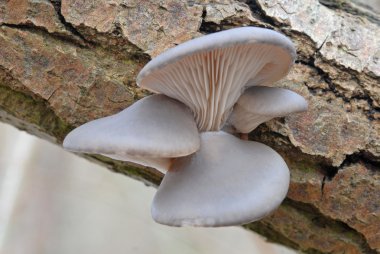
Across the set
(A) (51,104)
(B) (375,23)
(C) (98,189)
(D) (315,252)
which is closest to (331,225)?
(D) (315,252)

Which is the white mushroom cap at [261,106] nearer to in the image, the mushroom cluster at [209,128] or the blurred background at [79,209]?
the mushroom cluster at [209,128]

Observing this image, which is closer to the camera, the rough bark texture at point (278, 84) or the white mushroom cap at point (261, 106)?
the white mushroom cap at point (261, 106)

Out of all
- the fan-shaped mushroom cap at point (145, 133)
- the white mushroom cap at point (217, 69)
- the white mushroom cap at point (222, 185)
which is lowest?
the white mushroom cap at point (222, 185)

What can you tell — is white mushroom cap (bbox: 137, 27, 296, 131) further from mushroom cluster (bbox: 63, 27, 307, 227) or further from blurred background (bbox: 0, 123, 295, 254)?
blurred background (bbox: 0, 123, 295, 254)

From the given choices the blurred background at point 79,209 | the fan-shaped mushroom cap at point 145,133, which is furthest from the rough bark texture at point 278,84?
the blurred background at point 79,209

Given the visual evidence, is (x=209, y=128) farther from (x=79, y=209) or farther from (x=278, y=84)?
(x=79, y=209)

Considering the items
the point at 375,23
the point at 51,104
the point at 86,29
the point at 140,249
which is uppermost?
the point at 375,23

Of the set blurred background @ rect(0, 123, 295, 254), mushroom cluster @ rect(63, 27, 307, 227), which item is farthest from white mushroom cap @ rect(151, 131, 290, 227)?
blurred background @ rect(0, 123, 295, 254)

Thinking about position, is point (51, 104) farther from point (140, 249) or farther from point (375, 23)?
point (140, 249)
